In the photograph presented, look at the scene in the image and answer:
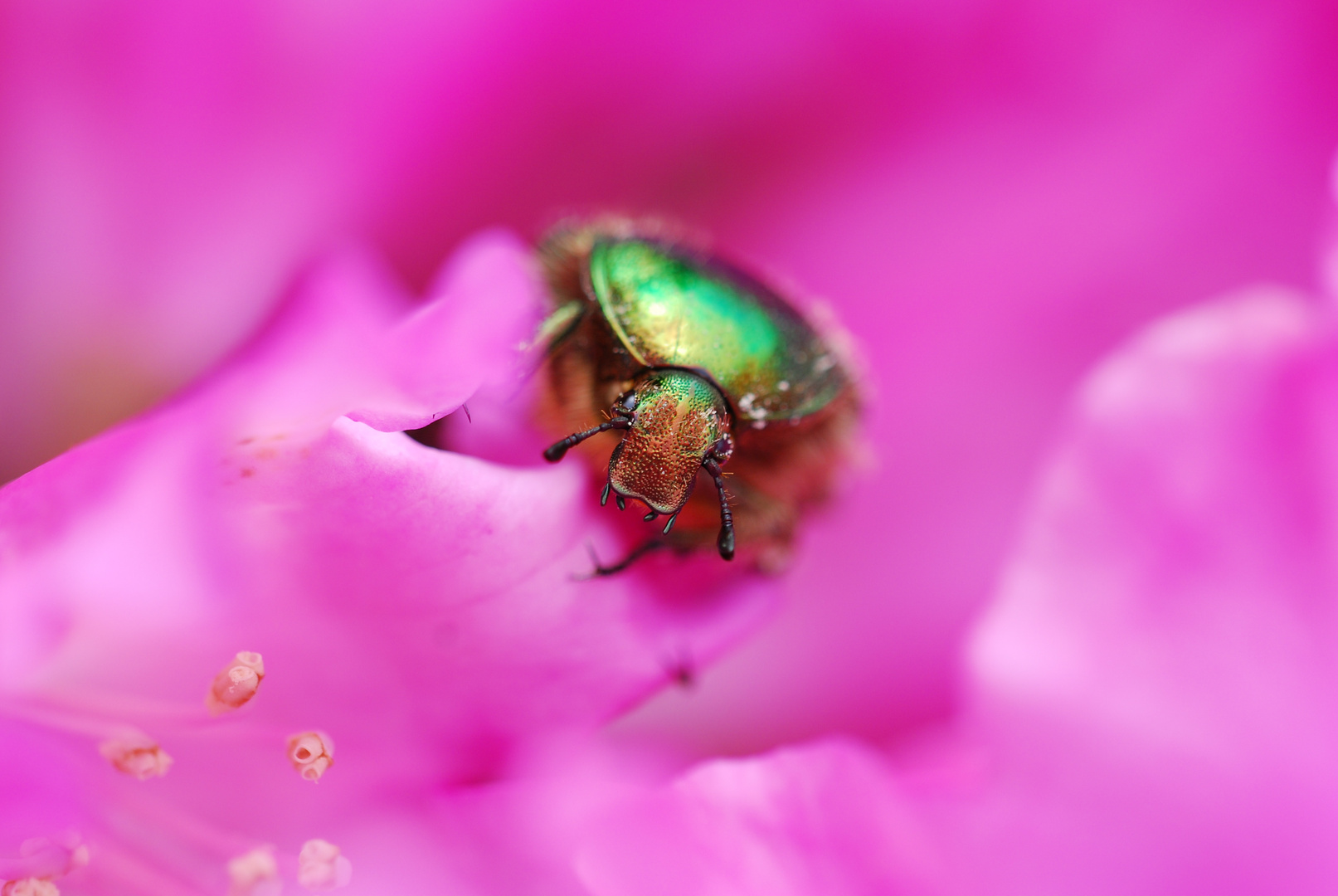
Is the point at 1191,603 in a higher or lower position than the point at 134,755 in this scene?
higher

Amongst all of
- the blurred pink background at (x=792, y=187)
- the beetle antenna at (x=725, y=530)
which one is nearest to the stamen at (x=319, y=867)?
the beetle antenna at (x=725, y=530)

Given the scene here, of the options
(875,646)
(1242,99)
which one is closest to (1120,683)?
(875,646)

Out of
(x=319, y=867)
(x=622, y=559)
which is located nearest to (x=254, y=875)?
(x=319, y=867)

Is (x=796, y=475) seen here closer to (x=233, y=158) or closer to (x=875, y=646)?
(x=875, y=646)

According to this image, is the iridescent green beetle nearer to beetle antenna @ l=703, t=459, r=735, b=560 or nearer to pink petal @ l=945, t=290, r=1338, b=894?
beetle antenna @ l=703, t=459, r=735, b=560

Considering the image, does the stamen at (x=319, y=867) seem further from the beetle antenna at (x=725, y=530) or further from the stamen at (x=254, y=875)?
the beetle antenna at (x=725, y=530)

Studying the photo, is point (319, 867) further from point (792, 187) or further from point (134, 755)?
point (792, 187)
